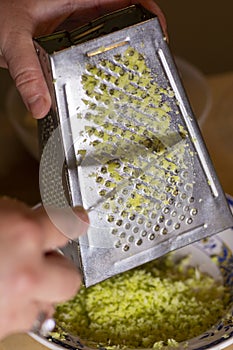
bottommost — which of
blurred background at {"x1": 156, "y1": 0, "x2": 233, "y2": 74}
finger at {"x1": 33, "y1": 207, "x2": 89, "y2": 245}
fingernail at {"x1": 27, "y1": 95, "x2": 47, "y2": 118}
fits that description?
blurred background at {"x1": 156, "y1": 0, "x2": 233, "y2": 74}

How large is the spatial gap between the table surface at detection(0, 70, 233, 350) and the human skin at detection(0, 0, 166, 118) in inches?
15.5

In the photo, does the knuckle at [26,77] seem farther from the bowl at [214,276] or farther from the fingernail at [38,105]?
the bowl at [214,276]

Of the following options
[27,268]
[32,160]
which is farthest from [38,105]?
[32,160]

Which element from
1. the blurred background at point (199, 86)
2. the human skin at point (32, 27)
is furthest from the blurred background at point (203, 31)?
the human skin at point (32, 27)

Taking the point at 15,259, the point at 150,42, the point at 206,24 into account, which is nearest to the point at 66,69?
the point at 150,42

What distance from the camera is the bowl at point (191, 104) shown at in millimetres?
1497

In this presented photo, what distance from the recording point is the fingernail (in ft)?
3.01

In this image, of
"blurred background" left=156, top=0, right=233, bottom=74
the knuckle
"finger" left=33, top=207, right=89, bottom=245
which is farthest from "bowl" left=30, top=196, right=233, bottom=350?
"blurred background" left=156, top=0, right=233, bottom=74

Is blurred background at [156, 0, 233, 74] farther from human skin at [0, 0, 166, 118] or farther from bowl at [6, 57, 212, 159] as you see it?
human skin at [0, 0, 166, 118]

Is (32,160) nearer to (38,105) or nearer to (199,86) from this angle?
(199,86)

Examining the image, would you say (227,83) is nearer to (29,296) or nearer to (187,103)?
(187,103)

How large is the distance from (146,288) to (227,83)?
0.64m

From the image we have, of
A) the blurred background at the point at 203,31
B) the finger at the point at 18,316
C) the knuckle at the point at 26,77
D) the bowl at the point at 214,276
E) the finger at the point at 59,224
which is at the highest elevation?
the knuckle at the point at 26,77

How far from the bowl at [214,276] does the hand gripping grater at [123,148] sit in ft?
0.36
